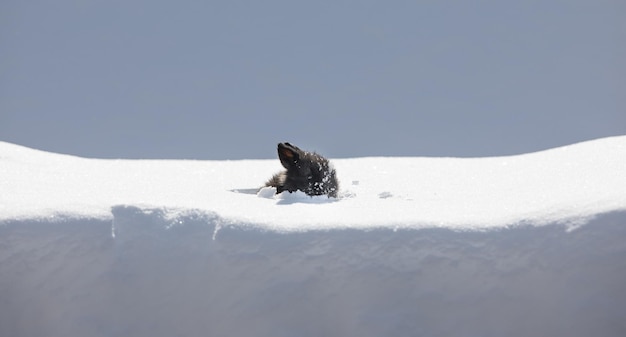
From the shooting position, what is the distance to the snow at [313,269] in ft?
9.67

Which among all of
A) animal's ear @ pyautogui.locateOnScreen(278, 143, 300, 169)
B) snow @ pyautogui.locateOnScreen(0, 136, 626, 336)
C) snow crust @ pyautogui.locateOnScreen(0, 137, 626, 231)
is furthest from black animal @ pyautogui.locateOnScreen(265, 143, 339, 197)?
snow @ pyautogui.locateOnScreen(0, 136, 626, 336)

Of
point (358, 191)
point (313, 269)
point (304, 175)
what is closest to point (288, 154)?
point (304, 175)

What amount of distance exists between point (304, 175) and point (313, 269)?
2859 millimetres

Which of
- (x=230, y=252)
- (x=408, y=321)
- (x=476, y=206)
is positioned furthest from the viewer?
(x=476, y=206)

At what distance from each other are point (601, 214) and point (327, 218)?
1.38m

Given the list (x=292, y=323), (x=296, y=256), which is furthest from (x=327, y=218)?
(x=292, y=323)

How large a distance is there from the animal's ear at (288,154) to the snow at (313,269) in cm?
212

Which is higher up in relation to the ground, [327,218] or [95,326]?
[327,218]

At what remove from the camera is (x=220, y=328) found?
304cm

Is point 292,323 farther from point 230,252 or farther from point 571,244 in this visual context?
point 571,244

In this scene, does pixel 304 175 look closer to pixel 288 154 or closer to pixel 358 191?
pixel 288 154

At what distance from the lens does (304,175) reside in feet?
19.3

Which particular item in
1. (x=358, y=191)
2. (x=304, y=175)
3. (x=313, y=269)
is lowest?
(x=313, y=269)

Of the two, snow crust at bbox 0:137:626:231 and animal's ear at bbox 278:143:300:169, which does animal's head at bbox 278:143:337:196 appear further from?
snow crust at bbox 0:137:626:231
